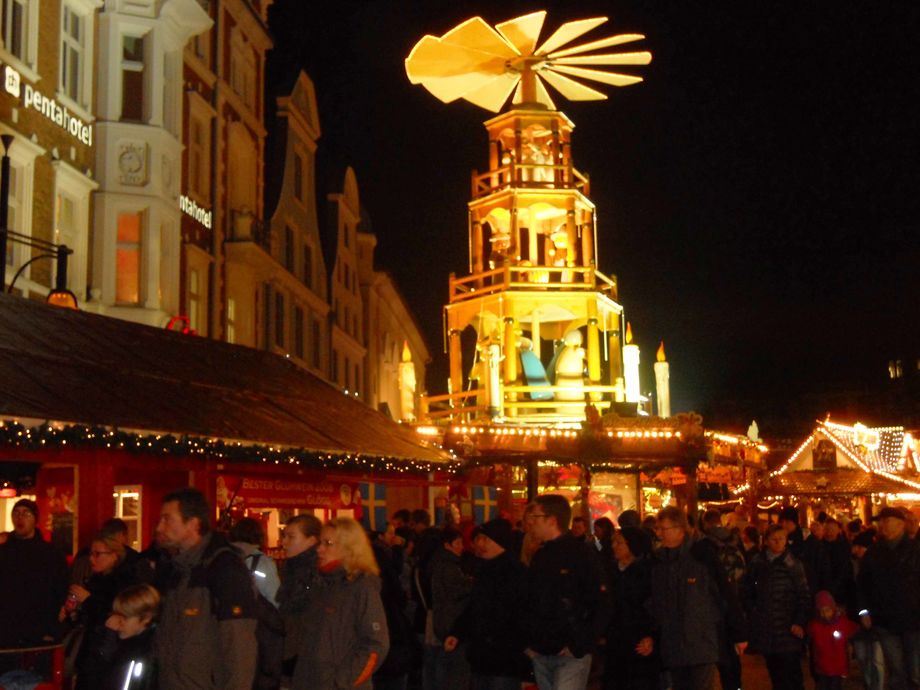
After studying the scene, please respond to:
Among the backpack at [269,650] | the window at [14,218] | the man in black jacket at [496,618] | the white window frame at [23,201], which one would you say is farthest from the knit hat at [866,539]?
the window at [14,218]

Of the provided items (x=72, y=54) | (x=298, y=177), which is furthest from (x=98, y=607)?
(x=298, y=177)

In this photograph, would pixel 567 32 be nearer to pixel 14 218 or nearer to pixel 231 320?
pixel 231 320

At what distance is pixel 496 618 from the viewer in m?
8.48

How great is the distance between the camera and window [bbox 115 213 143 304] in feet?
66.4

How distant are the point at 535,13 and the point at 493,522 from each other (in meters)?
16.5

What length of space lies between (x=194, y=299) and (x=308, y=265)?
9605 millimetres

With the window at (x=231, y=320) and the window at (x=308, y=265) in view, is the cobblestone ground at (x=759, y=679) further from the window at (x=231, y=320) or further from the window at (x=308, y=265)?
the window at (x=308, y=265)

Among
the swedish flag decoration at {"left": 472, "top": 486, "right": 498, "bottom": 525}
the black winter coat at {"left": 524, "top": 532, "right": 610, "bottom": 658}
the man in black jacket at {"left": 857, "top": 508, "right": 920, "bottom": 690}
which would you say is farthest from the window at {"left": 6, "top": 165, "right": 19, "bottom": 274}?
the swedish flag decoration at {"left": 472, "top": 486, "right": 498, "bottom": 525}

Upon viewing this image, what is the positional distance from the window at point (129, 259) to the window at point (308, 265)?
11635 millimetres

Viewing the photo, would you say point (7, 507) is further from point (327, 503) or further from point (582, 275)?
point (582, 275)

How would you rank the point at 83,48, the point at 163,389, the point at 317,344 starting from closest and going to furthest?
the point at 163,389 → the point at 83,48 → the point at 317,344

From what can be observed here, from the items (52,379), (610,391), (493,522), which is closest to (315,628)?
(493,522)

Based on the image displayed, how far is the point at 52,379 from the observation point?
12.5 meters

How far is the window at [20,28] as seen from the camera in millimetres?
17359
